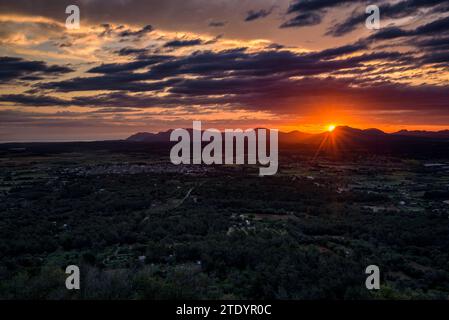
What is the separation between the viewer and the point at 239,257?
17219 mm

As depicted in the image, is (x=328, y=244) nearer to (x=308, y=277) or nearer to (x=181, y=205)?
(x=308, y=277)

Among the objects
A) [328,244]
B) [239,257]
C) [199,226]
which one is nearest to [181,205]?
[199,226]

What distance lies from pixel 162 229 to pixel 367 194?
31.7 meters

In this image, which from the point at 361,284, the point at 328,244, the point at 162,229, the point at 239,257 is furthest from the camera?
the point at 162,229

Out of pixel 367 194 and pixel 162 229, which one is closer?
pixel 162 229

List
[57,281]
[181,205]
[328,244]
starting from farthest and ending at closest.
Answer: [181,205], [328,244], [57,281]

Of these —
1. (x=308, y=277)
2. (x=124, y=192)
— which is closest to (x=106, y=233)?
(x=308, y=277)

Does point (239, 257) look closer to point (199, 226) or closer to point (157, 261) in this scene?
point (157, 261)

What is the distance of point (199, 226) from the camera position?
83.9 ft

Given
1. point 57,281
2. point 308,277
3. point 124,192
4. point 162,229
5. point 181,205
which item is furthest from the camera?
point 124,192

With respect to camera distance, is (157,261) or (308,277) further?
(157,261)
